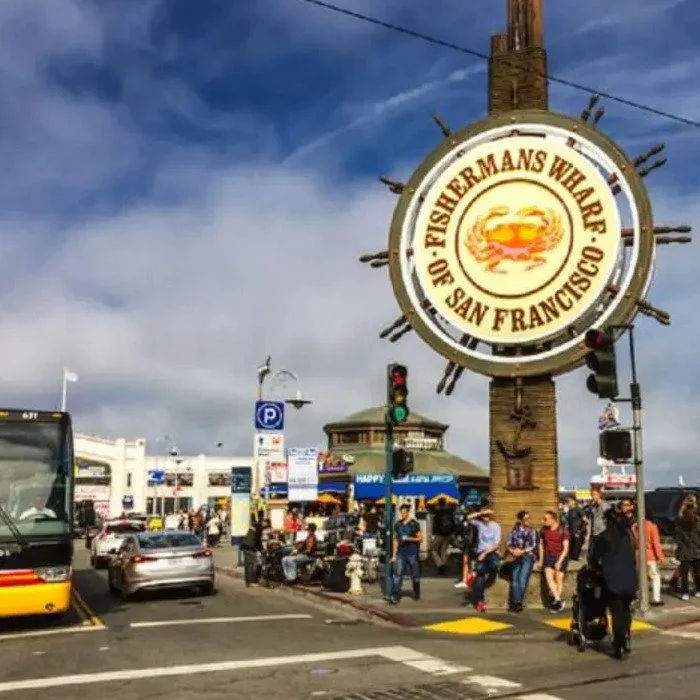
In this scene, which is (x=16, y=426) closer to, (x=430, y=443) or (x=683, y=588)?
(x=683, y=588)

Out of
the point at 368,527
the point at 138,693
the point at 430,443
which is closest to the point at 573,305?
the point at 138,693

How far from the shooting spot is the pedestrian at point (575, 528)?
2120cm

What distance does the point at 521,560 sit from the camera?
585 inches

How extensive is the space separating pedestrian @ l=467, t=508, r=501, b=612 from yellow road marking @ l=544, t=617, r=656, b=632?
149cm

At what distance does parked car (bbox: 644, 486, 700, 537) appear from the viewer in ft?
80.7

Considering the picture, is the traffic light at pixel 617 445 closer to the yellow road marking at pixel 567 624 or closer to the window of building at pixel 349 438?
the yellow road marking at pixel 567 624

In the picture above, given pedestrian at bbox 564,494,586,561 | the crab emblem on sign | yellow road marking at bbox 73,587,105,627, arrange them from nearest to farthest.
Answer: yellow road marking at bbox 73,587,105,627
the crab emblem on sign
pedestrian at bbox 564,494,586,561

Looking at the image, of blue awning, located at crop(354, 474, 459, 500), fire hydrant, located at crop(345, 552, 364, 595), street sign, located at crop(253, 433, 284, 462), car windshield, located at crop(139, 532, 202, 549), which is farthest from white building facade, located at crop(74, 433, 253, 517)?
fire hydrant, located at crop(345, 552, 364, 595)

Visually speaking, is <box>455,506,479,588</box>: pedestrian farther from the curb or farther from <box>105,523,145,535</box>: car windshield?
<box>105,523,145,535</box>: car windshield

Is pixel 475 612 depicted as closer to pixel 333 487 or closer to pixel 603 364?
pixel 603 364

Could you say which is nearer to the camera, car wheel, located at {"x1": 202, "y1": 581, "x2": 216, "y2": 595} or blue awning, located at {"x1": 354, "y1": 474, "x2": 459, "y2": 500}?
car wheel, located at {"x1": 202, "y1": 581, "x2": 216, "y2": 595}

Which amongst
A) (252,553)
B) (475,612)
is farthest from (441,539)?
(475,612)

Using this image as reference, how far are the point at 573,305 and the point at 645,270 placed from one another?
1.38 metres

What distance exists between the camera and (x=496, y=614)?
14.6 metres
